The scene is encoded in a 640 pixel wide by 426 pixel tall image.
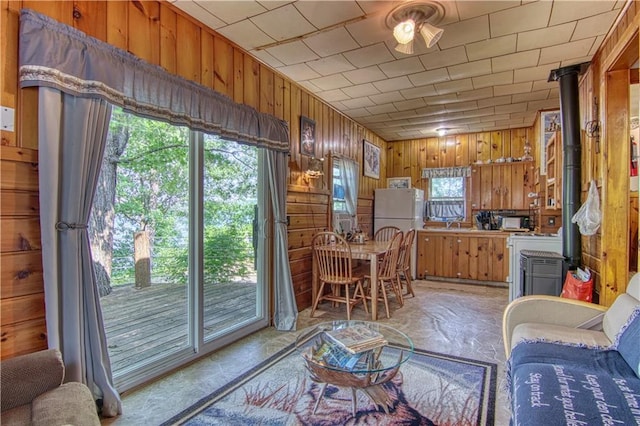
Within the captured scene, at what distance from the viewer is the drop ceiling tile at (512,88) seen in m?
3.65

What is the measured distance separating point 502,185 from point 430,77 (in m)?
3.01

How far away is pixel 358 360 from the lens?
1758mm

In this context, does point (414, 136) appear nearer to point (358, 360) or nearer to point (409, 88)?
point (409, 88)

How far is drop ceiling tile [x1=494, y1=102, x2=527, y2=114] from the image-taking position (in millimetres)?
4324

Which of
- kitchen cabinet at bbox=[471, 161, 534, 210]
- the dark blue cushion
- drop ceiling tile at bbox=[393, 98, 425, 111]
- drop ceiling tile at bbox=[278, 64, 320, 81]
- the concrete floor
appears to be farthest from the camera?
kitchen cabinet at bbox=[471, 161, 534, 210]

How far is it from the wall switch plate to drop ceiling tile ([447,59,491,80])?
3.33 metres

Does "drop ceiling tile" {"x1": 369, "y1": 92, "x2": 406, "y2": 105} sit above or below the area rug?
above

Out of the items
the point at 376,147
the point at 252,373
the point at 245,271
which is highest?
the point at 376,147

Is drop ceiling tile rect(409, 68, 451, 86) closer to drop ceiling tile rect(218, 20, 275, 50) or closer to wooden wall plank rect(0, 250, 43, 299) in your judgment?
drop ceiling tile rect(218, 20, 275, 50)

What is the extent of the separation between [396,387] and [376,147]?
449 centimetres

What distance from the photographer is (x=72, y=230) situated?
66.1 inches

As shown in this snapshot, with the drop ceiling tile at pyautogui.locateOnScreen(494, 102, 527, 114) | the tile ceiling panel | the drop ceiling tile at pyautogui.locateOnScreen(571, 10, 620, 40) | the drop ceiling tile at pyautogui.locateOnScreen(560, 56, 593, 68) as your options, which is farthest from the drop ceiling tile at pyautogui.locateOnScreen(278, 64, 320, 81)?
the drop ceiling tile at pyautogui.locateOnScreen(494, 102, 527, 114)

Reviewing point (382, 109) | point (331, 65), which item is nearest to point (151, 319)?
point (331, 65)

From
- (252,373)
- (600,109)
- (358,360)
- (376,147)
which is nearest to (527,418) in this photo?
(358,360)
